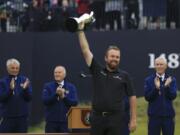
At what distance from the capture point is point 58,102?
44.7 feet

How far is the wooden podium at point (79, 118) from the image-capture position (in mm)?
11617

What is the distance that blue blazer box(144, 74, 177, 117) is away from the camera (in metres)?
13.1

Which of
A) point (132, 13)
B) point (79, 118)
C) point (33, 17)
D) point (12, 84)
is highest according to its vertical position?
point (132, 13)

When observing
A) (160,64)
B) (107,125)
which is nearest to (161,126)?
(160,64)

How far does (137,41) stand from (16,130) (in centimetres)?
551

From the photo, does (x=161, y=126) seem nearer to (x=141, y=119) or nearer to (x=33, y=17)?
(x=141, y=119)

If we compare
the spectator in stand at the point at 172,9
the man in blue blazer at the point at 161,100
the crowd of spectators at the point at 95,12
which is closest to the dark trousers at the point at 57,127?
the man in blue blazer at the point at 161,100

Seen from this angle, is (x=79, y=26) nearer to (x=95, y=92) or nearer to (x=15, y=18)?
(x=95, y=92)

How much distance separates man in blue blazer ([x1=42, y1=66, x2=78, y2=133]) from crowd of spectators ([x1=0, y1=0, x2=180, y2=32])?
485 cm

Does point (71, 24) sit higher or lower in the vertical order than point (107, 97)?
higher

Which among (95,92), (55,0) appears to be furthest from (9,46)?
(95,92)

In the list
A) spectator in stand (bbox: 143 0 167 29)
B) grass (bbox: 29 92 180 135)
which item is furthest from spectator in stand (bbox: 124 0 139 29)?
grass (bbox: 29 92 180 135)

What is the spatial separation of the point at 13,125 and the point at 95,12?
5529mm

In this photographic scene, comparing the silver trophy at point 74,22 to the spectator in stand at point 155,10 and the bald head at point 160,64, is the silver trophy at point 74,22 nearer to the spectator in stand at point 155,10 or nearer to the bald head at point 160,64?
the bald head at point 160,64
